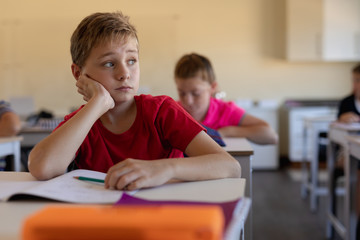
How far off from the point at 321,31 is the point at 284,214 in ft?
9.60

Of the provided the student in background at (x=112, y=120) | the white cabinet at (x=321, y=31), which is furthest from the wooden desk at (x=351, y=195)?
the white cabinet at (x=321, y=31)

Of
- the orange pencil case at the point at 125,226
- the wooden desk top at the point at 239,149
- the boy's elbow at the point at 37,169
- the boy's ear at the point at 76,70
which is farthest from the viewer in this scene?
the wooden desk top at the point at 239,149

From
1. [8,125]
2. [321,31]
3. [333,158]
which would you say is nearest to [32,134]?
[8,125]

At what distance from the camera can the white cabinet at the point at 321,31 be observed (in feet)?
18.0

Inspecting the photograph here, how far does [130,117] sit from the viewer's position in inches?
52.2

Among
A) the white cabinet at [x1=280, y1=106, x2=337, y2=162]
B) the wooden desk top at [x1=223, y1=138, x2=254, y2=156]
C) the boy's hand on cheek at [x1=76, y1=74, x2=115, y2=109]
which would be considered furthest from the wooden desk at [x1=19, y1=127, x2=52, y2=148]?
the white cabinet at [x1=280, y1=106, x2=337, y2=162]

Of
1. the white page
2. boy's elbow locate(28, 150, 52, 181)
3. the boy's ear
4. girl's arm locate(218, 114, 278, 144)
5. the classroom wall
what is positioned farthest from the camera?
the classroom wall

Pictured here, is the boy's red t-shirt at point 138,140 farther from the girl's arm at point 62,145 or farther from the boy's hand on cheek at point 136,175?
the boy's hand on cheek at point 136,175

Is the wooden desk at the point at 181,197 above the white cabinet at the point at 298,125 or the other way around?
above

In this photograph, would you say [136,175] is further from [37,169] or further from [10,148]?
[10,148]

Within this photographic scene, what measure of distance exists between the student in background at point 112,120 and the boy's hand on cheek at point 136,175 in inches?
7.0

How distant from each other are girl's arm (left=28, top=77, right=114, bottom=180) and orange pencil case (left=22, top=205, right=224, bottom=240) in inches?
28.7

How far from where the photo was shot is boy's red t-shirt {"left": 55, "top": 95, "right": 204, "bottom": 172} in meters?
1.27

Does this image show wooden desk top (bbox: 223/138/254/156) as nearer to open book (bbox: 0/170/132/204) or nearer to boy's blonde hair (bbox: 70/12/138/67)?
boy's blonde hair (bbox: 70/12/138/67)
